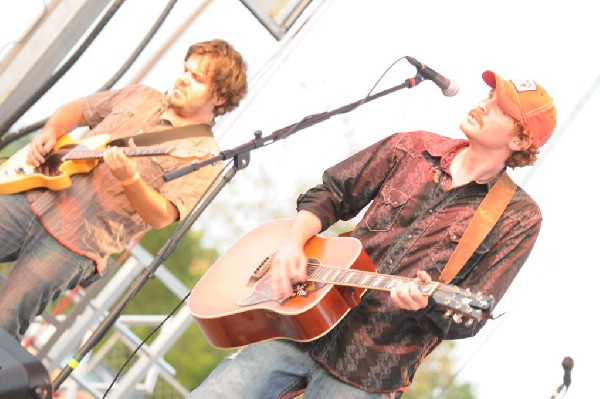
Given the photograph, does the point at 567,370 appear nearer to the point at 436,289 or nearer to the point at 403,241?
the point at 403,241

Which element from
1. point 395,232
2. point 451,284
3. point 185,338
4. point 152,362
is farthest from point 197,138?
point 185,338

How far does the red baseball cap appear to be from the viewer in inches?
90.3

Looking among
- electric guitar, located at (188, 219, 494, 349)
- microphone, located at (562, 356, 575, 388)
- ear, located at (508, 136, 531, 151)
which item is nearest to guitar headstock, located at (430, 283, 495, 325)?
electric guitar, located at (188, 219, 494, 349)

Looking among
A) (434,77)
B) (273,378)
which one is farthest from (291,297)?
(434,77)

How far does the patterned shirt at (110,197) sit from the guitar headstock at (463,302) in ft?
3.63

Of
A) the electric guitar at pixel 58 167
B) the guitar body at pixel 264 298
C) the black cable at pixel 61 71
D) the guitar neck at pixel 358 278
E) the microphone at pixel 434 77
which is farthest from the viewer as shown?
the black cable at pixel 61 71

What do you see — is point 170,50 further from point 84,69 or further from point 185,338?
point 185,338

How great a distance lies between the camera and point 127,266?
394cm

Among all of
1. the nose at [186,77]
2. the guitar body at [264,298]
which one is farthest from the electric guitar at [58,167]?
the guitar body at [264,298]

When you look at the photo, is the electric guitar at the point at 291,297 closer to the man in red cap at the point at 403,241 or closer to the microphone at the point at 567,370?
the man in red cap at the point at 403,241

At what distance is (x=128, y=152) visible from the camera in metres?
2.75

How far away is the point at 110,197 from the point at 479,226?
1.31 m

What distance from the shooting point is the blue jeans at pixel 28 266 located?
272 cm

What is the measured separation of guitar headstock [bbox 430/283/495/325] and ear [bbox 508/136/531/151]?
0.54m
